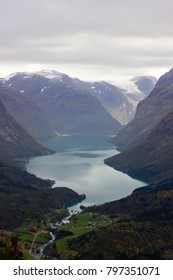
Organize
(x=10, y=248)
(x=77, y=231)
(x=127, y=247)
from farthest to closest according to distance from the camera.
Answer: (x=77, y=231) < (x=127, y=247) < (x=10, y=248)

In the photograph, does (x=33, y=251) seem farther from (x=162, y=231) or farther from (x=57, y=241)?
(x=162, y=231)

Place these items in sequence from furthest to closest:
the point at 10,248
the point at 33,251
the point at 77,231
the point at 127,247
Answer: the point at 77,231
the point at 33,251
the point at 127,247
the point at 10,248

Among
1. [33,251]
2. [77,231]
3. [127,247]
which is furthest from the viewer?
[77,231]

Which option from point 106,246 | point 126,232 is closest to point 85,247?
point 106,246

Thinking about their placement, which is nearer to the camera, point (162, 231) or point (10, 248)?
point (10, 248)
